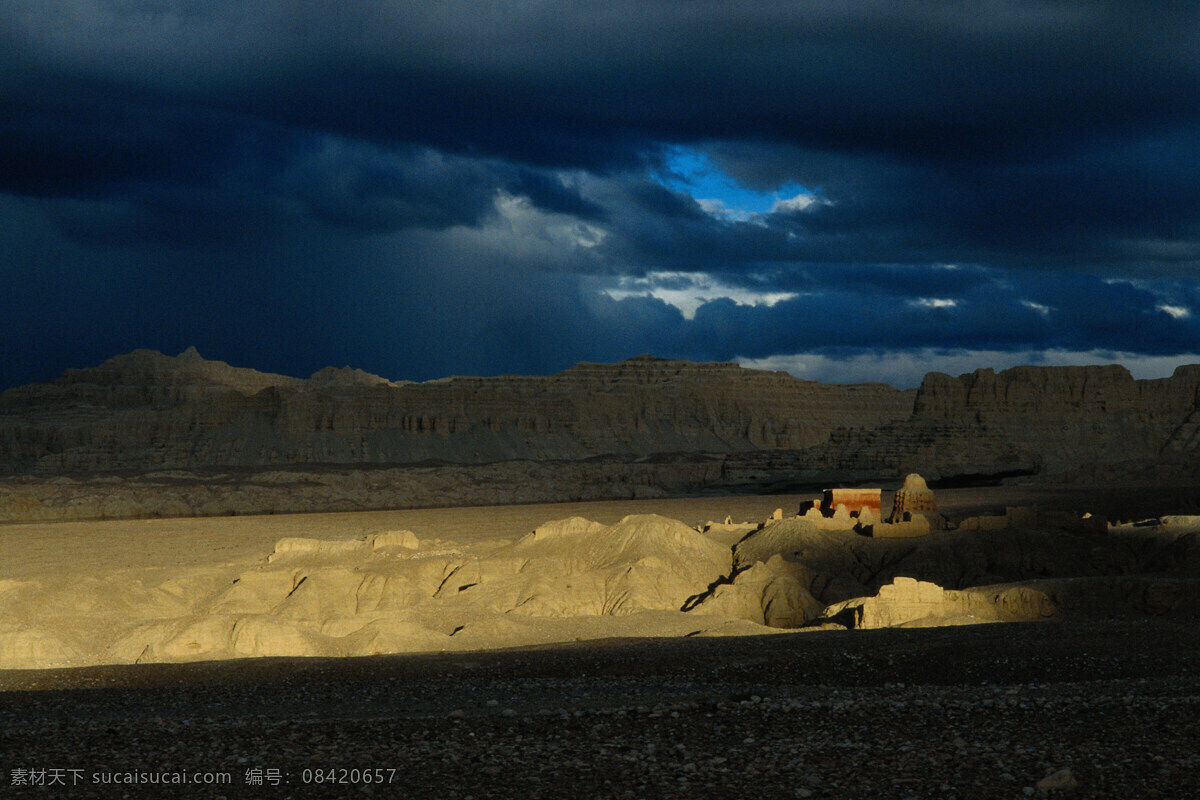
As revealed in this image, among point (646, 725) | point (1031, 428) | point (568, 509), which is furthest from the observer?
point (1031, 428)

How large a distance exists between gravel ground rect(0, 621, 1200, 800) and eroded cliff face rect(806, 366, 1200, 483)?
10439cm

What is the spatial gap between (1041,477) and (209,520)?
79299 mm

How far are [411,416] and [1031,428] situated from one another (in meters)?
75.8

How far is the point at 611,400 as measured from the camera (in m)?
171

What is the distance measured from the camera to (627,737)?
11.4 metres

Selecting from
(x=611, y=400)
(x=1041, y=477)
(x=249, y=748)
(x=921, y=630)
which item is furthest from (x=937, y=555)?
(x=611, y=400)

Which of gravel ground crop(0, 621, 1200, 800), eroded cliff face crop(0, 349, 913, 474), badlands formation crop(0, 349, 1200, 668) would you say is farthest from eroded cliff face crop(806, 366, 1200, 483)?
gravel ground crop(0, 621, 1200, 800)

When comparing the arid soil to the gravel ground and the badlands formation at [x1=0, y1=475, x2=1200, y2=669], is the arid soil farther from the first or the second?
the badlands formation at [x1=0, y1=475, x2=1200, y2=669]

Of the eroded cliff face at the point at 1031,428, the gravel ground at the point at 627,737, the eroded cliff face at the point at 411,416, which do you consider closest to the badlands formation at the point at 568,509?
the eroded cliff face at the point at 1031,428

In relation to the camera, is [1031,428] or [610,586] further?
[1031,428]

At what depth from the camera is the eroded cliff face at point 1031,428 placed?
119 m

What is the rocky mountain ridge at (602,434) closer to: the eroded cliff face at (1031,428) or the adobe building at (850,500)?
the eroded cliff face at (1031,428)

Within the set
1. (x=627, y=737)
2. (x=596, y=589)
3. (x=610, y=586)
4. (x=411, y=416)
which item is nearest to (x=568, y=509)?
(x=411, y=416)

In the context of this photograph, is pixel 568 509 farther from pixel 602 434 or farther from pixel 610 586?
pixel 602 434
